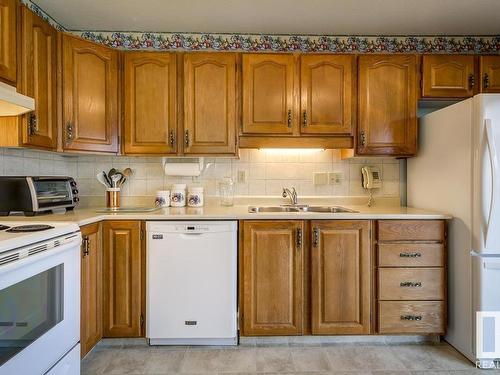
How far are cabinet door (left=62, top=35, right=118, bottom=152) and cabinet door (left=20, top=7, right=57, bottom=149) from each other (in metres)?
0.08

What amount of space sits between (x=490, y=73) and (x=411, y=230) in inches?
55.1

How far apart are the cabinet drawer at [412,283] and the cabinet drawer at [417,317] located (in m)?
0.05

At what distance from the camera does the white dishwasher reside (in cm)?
204

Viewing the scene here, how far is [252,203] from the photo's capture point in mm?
2691

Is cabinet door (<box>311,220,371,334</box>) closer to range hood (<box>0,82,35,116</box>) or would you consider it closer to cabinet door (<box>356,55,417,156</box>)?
cabinet door (<box>356,55,417,156</box>)

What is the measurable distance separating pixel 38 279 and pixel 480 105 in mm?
2447

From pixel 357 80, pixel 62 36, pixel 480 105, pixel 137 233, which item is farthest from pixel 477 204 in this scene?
pixel 62 36

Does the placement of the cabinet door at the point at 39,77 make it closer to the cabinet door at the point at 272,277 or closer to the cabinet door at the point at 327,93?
the cabinet door at the point at 272,277

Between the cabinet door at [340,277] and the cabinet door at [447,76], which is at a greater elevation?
the cabinet door at [447,76]

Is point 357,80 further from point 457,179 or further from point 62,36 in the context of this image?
point 62,36

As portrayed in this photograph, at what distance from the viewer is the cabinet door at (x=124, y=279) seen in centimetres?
204

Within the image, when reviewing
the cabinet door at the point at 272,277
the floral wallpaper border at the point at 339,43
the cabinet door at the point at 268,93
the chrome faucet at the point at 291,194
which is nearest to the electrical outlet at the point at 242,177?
the chrome faucet at the point at 291,194

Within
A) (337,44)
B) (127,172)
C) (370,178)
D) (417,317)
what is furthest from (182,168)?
(417,317)

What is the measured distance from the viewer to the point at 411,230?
6.76 ft
